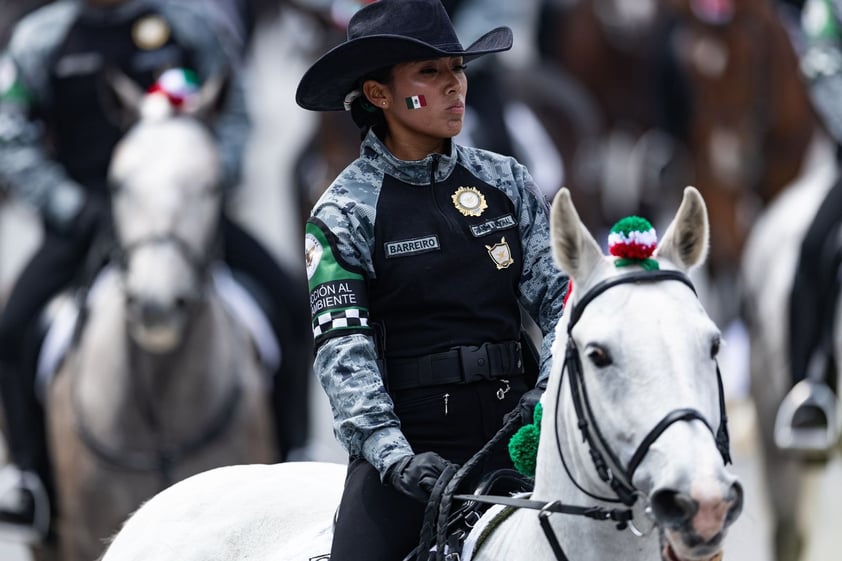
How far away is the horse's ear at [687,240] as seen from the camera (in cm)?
387

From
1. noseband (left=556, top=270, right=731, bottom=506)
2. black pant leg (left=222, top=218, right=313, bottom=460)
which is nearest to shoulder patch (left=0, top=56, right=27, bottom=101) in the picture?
black pant leg (left=222, top=218, right=313, bottom=460)

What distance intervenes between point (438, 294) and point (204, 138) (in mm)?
4955

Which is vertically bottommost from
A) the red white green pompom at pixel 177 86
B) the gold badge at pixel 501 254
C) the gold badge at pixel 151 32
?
the gold badge at pixel 501 254

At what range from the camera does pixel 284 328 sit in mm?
9664

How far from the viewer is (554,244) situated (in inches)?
152

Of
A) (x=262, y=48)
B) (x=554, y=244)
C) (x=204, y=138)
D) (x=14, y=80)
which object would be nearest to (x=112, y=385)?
(x=204, y=138)

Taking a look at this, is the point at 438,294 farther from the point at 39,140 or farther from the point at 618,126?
the point at 618,126

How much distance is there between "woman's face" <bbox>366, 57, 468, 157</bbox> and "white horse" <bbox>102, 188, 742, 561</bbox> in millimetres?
682

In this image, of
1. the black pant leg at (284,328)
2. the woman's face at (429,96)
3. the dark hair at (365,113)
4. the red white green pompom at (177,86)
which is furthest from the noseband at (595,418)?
the red white green pompom at (177,86)

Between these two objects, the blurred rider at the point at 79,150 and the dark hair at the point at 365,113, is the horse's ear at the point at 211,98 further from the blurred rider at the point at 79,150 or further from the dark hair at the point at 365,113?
the dark hair at the point at 365,113

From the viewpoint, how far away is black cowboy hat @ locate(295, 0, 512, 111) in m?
4.41

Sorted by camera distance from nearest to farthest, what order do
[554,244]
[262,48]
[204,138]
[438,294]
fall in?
[554,244], [438,294], [204,138], [262,48]

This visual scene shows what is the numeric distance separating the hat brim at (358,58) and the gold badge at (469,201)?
11.9 inches

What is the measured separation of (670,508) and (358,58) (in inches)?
56.1
